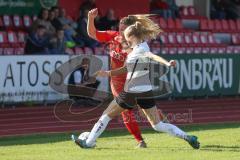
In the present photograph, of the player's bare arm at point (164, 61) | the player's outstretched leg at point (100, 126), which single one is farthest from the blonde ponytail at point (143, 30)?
the player's outstretched leg at point (100, 126)

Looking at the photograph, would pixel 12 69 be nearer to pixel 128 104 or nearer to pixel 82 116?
pixel 82 116

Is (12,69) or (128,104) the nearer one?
(128,104)

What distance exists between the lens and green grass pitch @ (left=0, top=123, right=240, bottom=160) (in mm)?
11086

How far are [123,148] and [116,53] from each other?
1.50 meters

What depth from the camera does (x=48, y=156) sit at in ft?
37.0

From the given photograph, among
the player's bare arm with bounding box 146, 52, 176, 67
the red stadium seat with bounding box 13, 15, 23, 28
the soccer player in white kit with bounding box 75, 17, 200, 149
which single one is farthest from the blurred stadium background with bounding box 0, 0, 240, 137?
the player's bare arm with bounding box 146, 52, 176, 67

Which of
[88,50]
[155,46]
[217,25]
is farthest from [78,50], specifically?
[217,25]

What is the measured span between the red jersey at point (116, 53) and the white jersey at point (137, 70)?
618mm

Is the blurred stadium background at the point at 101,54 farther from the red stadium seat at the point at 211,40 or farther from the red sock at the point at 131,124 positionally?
the red sock at the point at 131,124

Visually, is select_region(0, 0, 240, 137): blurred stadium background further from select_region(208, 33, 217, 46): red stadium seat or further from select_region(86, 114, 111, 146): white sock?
select_region(86, 114, 111, 146): white sock

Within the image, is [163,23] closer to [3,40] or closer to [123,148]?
[3,40]

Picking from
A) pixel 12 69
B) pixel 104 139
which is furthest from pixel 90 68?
pixel 104 139

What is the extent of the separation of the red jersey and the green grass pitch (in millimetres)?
992

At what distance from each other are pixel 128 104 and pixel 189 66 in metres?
13.1
